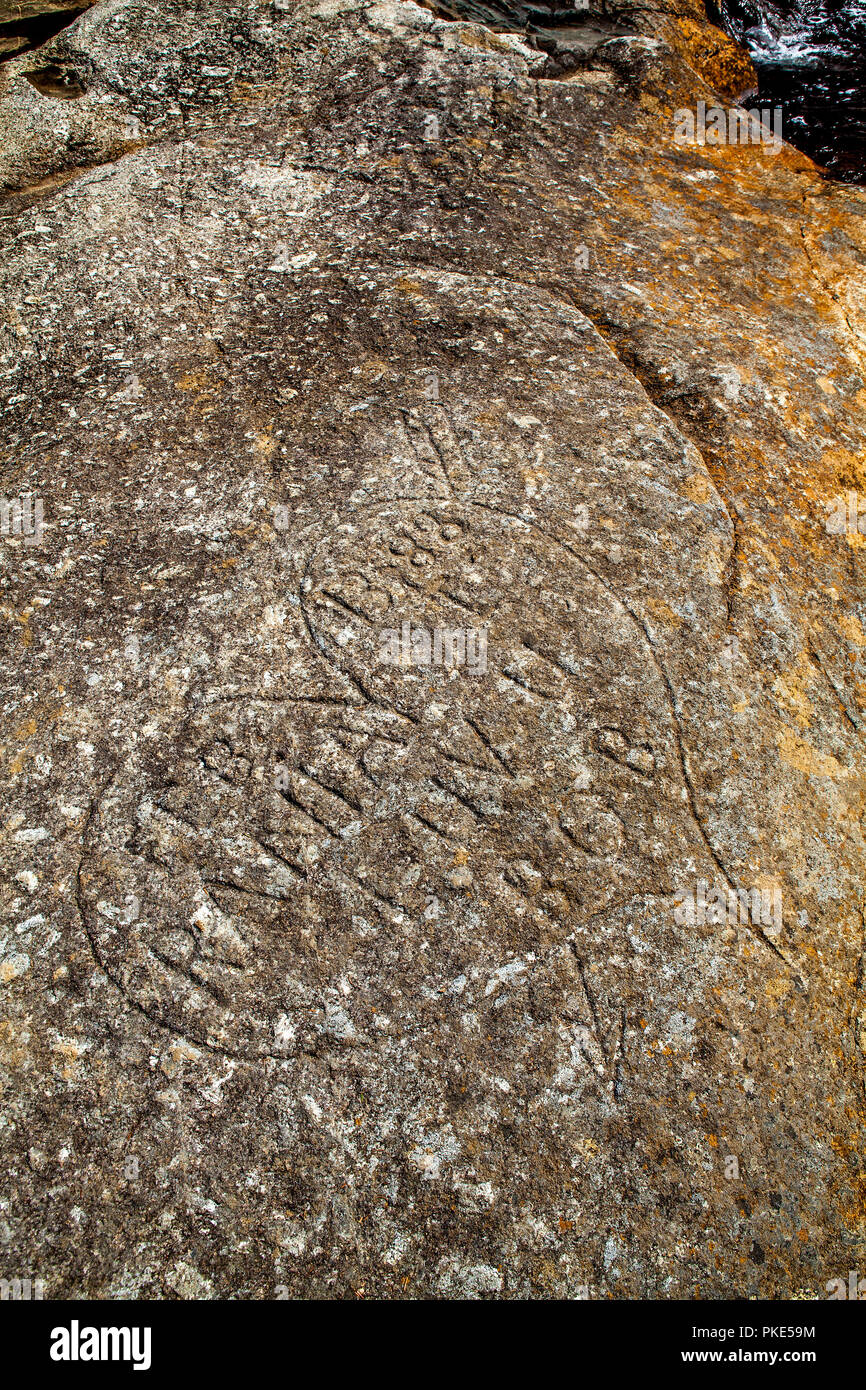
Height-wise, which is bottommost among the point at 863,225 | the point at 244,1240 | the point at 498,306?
the point at 244,1240

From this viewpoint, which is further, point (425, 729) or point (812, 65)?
point (812, 65)

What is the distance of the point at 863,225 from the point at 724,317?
1104 millimetres

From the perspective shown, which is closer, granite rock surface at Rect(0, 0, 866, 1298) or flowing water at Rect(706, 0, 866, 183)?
granite rock surface at Rect(0, 0, 866, 1298)

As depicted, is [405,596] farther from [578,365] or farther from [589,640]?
[578,365]

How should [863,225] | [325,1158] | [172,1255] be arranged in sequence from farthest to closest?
[863,225], [325,1158], [172,1255]

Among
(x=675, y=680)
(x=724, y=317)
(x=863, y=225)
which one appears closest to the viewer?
(x=675, y=680)

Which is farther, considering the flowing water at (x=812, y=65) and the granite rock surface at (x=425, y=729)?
the flowing water at (x=812, y=65)

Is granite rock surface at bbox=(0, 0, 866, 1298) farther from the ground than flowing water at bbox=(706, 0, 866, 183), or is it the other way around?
flowing water at bbox=(706, 0, 866, 183)

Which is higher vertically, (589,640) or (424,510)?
(424,510)

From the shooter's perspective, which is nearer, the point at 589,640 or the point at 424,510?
the point at 589,640

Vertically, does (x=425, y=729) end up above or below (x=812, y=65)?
below

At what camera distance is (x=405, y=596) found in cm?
225

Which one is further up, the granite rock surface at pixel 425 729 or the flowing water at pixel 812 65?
the flowing water at pixel 812 65

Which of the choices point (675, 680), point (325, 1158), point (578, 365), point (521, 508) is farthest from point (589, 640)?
point (325, 1158)
